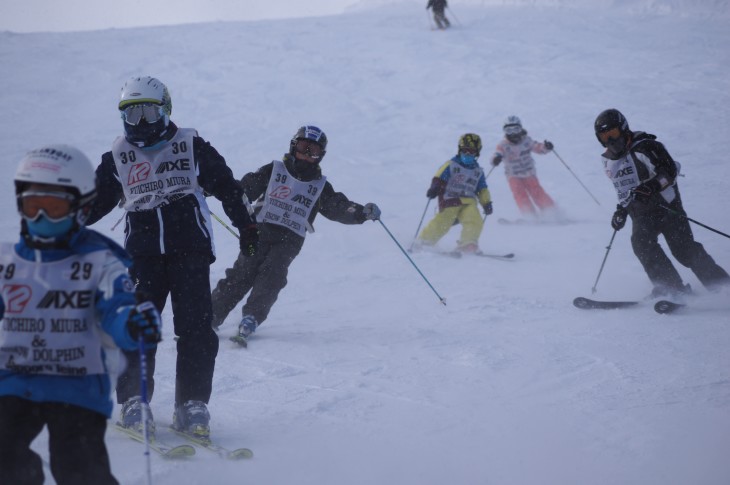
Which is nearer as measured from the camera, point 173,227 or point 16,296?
point 16,296

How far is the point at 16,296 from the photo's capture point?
2.55 m

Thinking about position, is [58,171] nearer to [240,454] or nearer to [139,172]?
[139,172]

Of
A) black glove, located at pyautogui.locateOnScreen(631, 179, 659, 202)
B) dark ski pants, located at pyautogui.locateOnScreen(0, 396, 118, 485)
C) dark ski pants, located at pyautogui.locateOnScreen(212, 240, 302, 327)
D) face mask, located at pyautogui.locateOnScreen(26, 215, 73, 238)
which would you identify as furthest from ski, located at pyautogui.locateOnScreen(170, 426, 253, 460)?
black glove, located at pyautogui.locateOnScreen(631, 179, 659, 202)

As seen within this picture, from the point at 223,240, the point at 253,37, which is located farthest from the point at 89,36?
the point at 223,240

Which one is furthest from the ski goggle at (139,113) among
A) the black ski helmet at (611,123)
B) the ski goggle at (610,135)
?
the ski goggle at (610,135)

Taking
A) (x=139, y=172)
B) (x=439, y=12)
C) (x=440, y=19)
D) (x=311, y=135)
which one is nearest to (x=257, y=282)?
(x=311, y=135)

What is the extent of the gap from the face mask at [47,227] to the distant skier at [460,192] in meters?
8.29

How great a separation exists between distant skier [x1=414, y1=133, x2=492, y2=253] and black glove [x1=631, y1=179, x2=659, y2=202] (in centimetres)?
363

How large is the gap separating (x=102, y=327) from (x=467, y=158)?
28.1 feet

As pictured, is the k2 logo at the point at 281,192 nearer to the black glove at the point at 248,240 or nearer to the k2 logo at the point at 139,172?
the black glove at the point at 248,240

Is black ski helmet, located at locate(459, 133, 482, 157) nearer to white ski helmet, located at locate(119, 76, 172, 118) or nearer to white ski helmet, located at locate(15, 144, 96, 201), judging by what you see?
white ski helmet, located at locate(119, 76, 172, 118)

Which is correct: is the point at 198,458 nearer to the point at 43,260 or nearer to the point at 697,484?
the point at 43,260

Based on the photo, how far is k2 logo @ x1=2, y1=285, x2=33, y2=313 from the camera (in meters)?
2.55

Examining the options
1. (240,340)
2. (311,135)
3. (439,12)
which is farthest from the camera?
(439,12)
